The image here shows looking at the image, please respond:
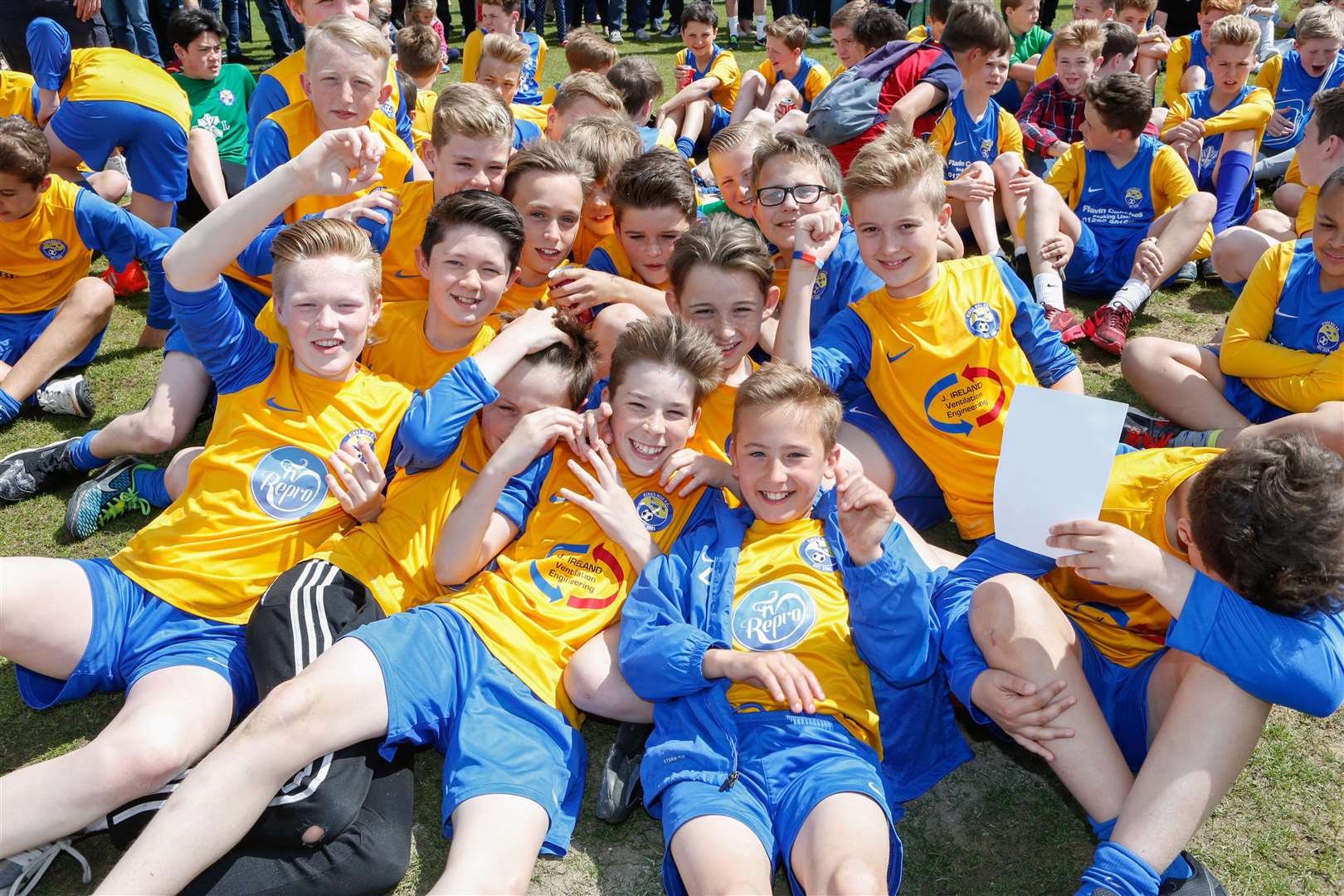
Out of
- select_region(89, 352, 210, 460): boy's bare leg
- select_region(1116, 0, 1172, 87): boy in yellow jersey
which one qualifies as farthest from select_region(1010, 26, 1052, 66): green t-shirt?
select_region(89, 352, 210, 460): boy's bare leg

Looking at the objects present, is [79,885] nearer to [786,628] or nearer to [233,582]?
[233,582]

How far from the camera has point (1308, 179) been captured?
4941 mm

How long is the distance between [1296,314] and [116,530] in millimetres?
4485

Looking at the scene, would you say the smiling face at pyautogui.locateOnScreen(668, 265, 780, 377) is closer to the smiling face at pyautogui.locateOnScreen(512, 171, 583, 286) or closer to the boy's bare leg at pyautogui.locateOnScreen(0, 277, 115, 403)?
the smiling face at pyautogui.locateOnScreen(512, 171, 583, 286)

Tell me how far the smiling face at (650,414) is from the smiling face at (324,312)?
2.75 feet

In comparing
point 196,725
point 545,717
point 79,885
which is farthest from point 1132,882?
point 79,885

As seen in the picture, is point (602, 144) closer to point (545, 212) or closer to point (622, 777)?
point (545, 212)

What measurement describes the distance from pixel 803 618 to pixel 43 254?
3.95m

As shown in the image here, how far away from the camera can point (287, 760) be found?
7.70 ft

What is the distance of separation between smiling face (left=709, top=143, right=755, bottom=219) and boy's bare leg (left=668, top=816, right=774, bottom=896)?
10.2 feet

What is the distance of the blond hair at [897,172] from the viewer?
11.4 ft

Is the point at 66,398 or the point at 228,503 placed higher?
the point at 228,503

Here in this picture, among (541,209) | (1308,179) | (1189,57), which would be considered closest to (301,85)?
(541,209)

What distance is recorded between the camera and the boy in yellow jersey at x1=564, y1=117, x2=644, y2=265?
4449mm
